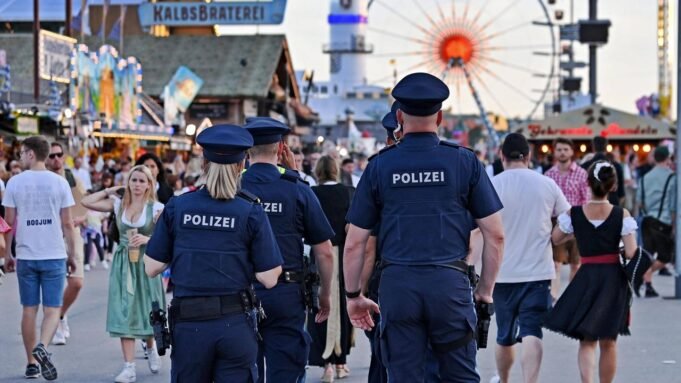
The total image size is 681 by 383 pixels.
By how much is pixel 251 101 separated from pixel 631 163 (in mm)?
24404

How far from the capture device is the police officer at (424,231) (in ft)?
20.5

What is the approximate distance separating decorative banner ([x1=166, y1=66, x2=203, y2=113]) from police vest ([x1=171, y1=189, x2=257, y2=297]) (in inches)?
1394

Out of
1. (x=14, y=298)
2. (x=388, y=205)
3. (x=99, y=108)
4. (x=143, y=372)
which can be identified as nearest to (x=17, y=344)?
(x=143, y=372)

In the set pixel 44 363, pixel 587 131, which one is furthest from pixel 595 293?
pixel 587 131

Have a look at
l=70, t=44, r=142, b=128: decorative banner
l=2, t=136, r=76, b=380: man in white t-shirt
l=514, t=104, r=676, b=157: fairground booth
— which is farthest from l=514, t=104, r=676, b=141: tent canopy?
l=2, t=136, r=76, b=380: man in white t-shirt

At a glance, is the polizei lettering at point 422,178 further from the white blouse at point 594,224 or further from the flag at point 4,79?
the flag at point 4,79

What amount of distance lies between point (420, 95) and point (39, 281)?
17.1ft

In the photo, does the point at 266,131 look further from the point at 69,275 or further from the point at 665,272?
the point at 665,272

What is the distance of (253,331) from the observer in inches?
255

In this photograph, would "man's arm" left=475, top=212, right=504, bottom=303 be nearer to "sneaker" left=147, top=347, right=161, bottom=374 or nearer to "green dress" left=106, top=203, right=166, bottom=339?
"green dress" left=106, top=203, right=166, bottom=339

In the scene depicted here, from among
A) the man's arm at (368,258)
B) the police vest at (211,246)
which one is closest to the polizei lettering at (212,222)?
the police vest at (211,246)

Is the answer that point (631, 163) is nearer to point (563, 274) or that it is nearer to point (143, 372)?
point (563, 274)

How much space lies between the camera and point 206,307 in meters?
6.35

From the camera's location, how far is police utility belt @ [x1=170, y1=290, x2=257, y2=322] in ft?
20.8
